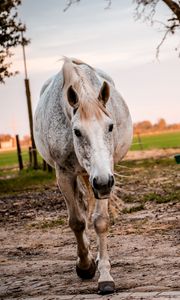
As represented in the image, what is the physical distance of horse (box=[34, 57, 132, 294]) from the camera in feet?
17.9

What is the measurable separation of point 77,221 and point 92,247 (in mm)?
1733

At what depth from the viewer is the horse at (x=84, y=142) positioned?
5453 millimetres

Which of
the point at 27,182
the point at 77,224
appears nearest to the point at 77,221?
the point at 77,224

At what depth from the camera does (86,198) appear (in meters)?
7.29

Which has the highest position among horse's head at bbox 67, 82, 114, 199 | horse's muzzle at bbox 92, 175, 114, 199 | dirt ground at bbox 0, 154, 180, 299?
horse's head at bbox 67, 82, 114, 199

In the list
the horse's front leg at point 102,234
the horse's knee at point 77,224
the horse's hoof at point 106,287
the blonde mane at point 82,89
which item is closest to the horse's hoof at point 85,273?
the horse's knee at point 77,224

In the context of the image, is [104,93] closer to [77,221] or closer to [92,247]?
[77,221]

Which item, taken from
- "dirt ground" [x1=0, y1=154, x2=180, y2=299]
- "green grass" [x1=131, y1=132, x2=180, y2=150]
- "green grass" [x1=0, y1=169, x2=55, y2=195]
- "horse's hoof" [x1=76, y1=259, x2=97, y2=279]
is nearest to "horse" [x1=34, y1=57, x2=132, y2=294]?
"horse's hoof" [x1=76, y1=259, x2=97, y2=279]

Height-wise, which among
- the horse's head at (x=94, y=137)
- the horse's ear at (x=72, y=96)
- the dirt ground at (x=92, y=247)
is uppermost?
the horse's ear at (x=72, y=96)

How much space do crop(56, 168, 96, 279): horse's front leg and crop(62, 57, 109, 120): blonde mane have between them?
95 cm

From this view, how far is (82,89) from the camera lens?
19.7 ft

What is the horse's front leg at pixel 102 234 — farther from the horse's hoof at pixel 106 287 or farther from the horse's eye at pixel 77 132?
the horse's eye at pixel 77 132

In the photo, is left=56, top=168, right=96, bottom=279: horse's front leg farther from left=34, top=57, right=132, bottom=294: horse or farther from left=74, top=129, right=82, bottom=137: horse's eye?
left=74, top=129, right=82, bottom=137: horse's eye

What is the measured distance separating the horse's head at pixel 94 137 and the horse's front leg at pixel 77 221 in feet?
3.00
